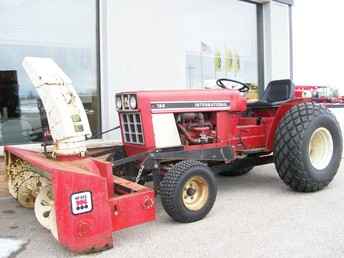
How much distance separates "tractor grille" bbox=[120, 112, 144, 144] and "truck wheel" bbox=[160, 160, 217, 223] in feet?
2.11

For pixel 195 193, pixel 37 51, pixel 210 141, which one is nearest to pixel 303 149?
pixel 210 141

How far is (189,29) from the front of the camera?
334 inches

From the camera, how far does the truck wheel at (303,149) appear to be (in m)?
4.95

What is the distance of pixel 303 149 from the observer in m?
4.95

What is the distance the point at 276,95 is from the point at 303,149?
1248mm

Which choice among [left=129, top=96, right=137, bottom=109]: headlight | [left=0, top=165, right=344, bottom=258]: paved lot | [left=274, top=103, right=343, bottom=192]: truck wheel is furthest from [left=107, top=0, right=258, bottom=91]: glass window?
[left=0, top=165, right=344, bottom=258]: paved lot

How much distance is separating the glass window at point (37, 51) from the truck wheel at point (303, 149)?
2.76m

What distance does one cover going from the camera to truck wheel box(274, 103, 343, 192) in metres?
4.95

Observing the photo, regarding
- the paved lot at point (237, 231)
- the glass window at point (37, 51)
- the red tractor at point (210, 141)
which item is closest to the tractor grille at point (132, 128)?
the red tractor at point (210, 141)

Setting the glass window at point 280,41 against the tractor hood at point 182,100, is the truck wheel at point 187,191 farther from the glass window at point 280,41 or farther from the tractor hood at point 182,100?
the glass window at point 280,41

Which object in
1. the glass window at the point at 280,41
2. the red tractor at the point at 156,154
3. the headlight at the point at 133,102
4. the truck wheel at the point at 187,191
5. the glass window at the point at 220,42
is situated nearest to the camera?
Result: the red tractor at the point at 156,154

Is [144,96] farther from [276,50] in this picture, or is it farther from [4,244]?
[276,50]

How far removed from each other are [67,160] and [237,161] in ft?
7.42

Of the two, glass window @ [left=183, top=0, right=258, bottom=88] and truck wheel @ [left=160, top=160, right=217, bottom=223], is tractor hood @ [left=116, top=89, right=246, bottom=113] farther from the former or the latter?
glass window @ [left=183, top=0, right=258, bottom=88]
